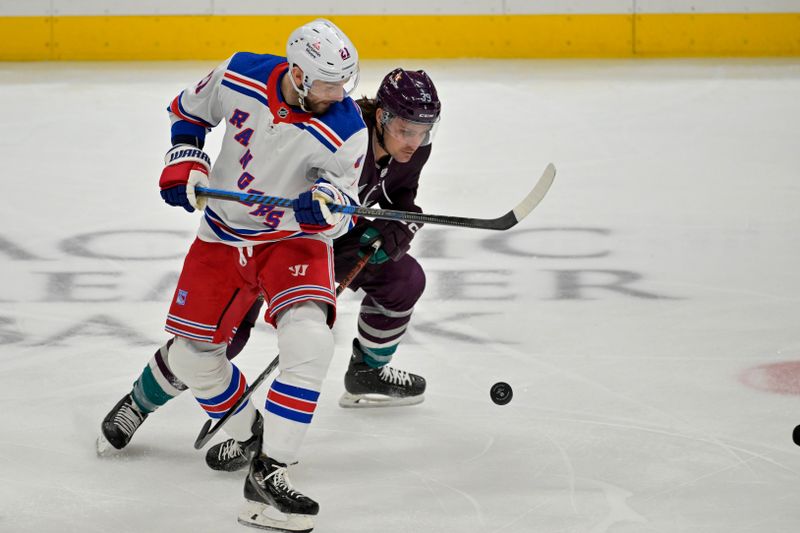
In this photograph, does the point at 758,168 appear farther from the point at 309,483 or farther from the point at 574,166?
the point at 309,483

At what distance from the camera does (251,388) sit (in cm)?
296

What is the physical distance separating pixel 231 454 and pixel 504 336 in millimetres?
1206

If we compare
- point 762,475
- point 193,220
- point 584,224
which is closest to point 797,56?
point 584,224

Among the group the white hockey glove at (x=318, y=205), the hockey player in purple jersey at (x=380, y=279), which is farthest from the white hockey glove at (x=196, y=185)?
the hockey player in purple jersey at (x=380, y=279)

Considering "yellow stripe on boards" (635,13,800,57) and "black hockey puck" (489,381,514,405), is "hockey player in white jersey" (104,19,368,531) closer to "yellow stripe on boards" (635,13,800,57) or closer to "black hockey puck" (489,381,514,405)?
"black hockey puck" (489,381,514,405)

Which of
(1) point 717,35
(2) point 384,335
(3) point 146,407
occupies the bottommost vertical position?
(3) point 146,407

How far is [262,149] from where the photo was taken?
2830 mm

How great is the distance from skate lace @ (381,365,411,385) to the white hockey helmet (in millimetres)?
959

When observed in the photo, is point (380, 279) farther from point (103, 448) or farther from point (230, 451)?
point (103, 448)

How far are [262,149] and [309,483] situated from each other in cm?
77

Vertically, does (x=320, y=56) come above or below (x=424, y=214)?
above

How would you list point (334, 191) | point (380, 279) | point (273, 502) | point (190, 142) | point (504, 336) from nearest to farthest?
1. point (273, 502)
2. point (334, 191)
3. point (190, 142)
4. point (380, 279)
5. point (504, 336)

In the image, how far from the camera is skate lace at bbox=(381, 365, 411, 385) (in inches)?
136

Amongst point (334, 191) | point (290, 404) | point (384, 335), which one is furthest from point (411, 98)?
point (290, 404)
